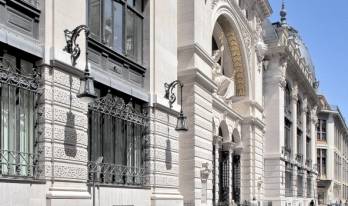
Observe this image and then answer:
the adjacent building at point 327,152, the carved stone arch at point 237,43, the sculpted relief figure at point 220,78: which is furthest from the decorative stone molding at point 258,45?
the adjacent building at point 327,152

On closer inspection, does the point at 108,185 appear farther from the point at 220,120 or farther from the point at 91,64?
the point at 220,120

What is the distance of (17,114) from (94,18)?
4.91 m

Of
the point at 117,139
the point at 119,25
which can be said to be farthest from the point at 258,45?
the point at 117,139

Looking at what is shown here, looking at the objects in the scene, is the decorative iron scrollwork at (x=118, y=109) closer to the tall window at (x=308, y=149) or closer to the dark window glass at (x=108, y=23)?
the dark window glass at (x=108, y=23)

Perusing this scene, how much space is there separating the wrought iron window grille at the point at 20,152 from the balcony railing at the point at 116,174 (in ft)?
9.23

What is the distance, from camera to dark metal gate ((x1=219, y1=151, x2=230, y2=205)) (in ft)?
101

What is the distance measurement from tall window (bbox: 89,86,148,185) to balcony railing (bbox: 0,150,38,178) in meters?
2.90

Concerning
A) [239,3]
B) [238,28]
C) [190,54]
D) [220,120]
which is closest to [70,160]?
[190,54]

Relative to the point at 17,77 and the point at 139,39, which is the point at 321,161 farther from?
the point at 17,77

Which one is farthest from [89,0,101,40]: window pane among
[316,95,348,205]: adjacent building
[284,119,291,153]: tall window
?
[316,95,348,205]: adjacent building

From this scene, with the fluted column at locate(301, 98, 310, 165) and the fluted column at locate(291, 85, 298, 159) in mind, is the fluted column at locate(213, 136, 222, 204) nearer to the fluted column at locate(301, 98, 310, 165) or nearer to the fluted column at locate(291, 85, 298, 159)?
the fluted column at locate(291, 85, 298, 159)

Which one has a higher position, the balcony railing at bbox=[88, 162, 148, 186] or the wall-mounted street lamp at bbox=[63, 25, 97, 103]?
the wall-mounted street lamp at bbox=[63, 25, 97, 103]

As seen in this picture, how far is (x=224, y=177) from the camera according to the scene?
31.5 m

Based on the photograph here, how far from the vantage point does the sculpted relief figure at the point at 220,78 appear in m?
30.0
